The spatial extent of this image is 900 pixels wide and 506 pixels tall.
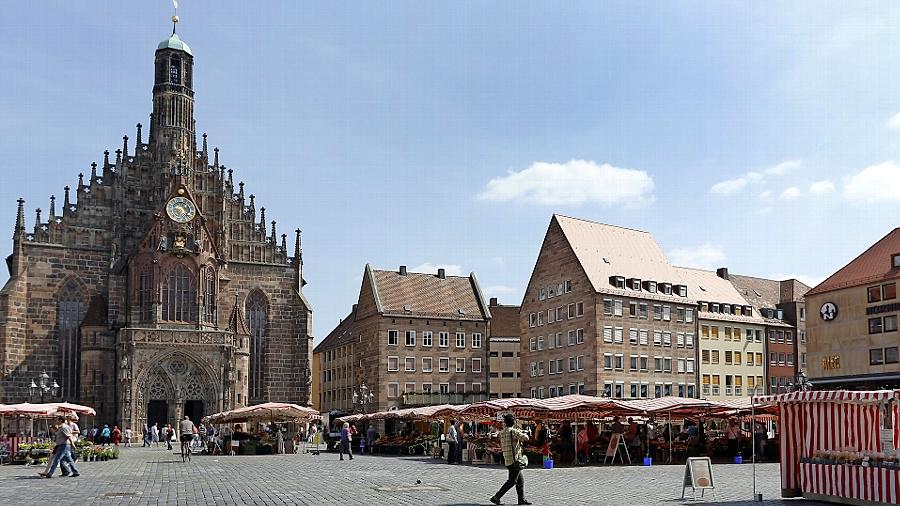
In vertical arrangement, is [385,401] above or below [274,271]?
below

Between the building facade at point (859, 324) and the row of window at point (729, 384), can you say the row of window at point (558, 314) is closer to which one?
the row of window at point (729, 384)

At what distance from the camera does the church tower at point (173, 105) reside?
73.6 metres

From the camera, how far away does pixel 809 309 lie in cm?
6719

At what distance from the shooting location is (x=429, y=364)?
83.9 metres

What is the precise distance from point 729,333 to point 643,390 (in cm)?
1191

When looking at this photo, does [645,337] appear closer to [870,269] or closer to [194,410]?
[870,269]

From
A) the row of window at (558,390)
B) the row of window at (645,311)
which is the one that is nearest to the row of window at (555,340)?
the row of window at (645,311)

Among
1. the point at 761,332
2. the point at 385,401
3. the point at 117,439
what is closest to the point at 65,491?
the point at 117,439

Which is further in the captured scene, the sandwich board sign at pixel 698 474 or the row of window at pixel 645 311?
the row of window at pixel 645 311

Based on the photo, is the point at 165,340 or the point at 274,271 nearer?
the point at 165,340

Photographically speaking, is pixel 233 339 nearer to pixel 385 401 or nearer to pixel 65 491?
pixel 385 401

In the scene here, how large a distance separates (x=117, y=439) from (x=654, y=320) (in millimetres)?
39427

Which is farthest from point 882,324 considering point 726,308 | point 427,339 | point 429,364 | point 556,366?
point 427,339

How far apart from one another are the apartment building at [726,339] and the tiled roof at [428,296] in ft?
55.8
